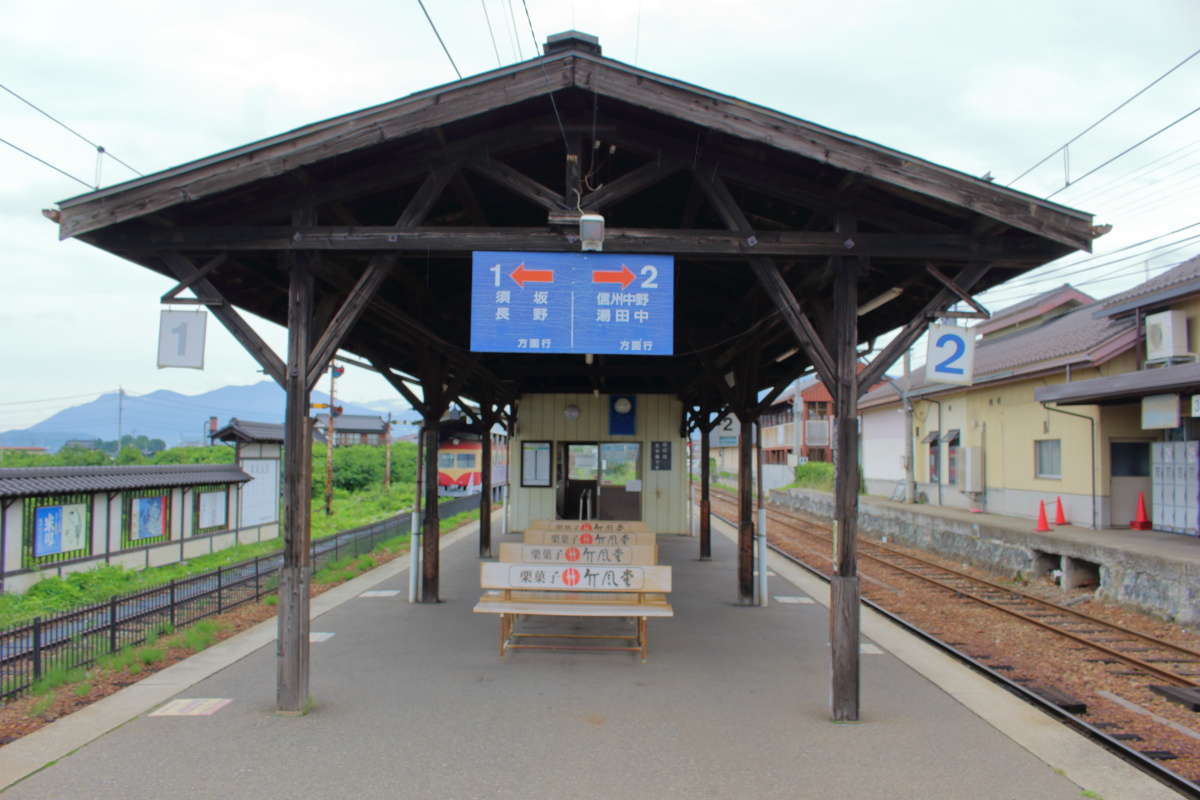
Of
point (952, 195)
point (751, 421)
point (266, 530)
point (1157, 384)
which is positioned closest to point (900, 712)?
point (952, 195)

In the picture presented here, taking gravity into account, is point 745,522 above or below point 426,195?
below

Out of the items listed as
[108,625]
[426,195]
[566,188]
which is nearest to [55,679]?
[108,625]

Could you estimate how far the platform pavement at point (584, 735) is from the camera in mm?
4648

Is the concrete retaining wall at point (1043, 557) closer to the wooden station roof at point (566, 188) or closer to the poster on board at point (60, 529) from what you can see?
the wooden station roof at point (566, 188)

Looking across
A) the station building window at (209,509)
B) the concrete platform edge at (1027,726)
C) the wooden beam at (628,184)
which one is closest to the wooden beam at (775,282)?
the wooden beam at (628,184)

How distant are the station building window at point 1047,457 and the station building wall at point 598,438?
789 centimetres

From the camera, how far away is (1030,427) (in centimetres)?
1769

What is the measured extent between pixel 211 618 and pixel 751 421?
729cm

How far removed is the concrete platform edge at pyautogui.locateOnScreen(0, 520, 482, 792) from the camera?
16.3 feet

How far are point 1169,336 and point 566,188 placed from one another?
12.8 metres

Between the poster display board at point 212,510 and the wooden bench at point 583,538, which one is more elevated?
the wooden bench at point 583,538

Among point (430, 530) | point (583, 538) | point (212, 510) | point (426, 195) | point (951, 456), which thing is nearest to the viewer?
point (426, 195)

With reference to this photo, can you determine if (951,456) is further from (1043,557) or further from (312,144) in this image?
(312,144)

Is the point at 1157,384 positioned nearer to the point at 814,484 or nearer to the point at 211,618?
the point at 211,618
